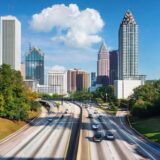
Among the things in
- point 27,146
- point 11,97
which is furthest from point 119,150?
point 11,97

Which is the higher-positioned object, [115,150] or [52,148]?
[115,150]

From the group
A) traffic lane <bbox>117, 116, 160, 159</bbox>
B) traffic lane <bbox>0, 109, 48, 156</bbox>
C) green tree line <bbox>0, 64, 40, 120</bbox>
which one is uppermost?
green tree line <bbox>0, 64, 40, 120</bbox>

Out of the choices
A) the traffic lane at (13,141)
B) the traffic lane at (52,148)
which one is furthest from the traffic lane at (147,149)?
the traffic lane at (13,141)

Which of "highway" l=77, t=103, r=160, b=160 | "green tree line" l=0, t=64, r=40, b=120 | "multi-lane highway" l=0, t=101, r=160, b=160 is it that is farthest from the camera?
"green tree line" l=0, t=64, r=40, b=120

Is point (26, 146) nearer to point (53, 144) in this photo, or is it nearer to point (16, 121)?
point (53, 144)

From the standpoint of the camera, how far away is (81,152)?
171 ft

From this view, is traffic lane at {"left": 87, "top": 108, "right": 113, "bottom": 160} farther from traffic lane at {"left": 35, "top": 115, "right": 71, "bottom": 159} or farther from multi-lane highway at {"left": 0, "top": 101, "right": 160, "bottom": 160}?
traffic lane at {"left": 35, "top": 115, "right": 71, "bottom": 159}

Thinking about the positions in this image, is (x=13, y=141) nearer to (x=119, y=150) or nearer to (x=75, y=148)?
(x=75, y=148)

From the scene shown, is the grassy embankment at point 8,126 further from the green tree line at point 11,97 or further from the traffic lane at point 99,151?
the traffic lane at point 99,151

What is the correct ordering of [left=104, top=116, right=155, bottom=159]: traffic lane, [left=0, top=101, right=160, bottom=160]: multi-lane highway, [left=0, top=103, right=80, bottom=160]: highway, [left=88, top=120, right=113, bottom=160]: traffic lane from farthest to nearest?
[left=0, top=103, right=80, bottom=160]: highway
[left=104, top=116, right=155, bottom=159]: traffic lane
[left=0, top=101, right=160, bottom=160]: multi-lane highway
[left=88, top=120, right=113, bottom=160]: traffic lane

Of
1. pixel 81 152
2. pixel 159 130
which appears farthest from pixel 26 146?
pixel 159 130

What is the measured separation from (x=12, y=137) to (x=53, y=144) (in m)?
13.0

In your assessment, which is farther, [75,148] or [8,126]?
[8,126]

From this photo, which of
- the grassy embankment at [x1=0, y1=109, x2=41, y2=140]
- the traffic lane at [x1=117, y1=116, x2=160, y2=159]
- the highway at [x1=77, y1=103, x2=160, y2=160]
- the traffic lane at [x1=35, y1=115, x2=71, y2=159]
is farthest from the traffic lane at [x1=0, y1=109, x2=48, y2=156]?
the traffic lane at [x1=117, y1=116, x2=160, y2=159]
